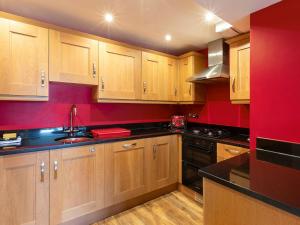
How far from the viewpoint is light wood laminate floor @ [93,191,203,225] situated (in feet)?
6.23

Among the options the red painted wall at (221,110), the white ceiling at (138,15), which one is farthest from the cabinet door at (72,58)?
the red painted wall at (221,110)

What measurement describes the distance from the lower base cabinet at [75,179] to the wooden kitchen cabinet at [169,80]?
736 mm

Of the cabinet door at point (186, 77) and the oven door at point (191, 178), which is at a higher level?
the cabinet door at point (186, 77)

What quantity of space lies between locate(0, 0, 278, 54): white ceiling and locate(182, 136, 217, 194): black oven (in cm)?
137

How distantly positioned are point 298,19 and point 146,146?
1844 mm

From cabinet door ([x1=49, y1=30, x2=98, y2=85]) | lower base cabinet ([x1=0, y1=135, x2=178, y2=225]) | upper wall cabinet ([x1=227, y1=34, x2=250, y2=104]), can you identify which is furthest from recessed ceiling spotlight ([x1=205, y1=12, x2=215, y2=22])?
lower base cabinet ([x1=0, y1=135, x2=178, y2=225])

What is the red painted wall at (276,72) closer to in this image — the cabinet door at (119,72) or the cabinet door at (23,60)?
the cabinet door at (119,72)

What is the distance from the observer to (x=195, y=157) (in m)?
2.31

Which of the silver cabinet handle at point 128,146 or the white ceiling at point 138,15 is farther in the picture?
the silver cabinet handle at point 128,146

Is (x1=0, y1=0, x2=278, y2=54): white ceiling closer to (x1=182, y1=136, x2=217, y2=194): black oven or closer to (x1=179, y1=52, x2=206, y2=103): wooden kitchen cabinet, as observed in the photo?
(x1=179, y1=52, x2=206, y2=103): wooden kitchen cabinet

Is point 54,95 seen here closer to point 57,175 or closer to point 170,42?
point 57,175

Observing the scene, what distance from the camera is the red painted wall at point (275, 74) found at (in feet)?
4.05

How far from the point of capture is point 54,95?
7.05 ft

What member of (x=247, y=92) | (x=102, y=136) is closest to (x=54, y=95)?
(x=102, y=136)
